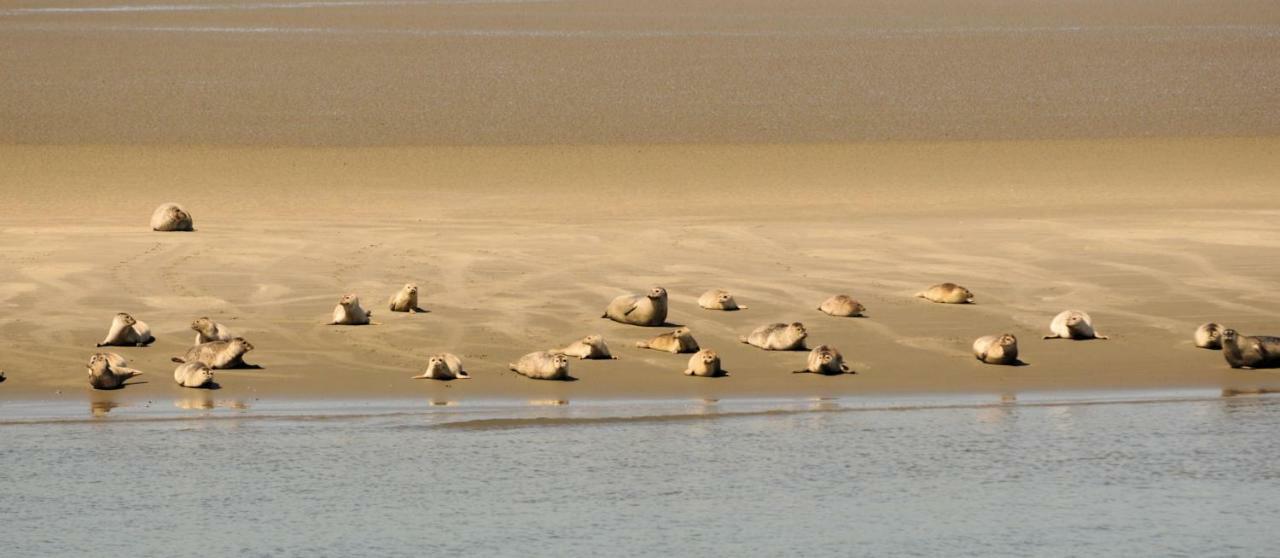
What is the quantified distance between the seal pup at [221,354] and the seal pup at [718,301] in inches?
120

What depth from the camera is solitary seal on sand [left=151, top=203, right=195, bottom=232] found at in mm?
16125

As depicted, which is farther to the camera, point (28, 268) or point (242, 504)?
point (28, 268)

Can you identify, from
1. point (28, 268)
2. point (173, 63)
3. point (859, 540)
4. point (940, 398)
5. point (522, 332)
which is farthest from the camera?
point (173, 63)

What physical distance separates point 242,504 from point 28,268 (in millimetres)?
6431

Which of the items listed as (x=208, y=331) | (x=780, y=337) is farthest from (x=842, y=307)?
(x=208, y=331)

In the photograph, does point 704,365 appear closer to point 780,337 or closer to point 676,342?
point 676,342

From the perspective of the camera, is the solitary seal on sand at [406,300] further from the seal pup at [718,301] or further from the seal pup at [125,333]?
the seal pup at [718,301]

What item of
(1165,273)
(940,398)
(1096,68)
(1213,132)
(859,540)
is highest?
(1096,68)

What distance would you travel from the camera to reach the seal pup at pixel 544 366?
34.4ft

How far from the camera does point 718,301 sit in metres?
12.4

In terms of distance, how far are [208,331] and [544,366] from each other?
1.97 meters

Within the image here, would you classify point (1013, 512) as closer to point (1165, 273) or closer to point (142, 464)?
point (142, 464)

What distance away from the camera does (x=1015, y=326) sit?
39.5 ft

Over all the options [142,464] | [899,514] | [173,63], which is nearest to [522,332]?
[142,464]
